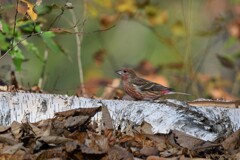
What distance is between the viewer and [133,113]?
650cm

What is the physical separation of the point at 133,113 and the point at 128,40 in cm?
1298

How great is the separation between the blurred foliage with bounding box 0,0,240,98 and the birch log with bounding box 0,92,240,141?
0.70 metres

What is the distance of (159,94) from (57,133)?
2.77 meters

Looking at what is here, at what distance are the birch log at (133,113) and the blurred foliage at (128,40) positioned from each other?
2.29 feet

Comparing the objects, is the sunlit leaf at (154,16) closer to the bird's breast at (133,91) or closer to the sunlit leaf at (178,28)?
the sunlit leaf at (178,28)

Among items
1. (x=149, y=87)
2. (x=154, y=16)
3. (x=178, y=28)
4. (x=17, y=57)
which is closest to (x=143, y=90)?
(x=149, y=87)

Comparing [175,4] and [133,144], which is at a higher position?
[175,4]

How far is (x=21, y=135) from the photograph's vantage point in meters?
5.97

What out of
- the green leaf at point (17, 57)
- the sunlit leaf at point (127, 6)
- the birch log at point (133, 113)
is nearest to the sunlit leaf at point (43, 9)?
the green leaf at point (17, 57)

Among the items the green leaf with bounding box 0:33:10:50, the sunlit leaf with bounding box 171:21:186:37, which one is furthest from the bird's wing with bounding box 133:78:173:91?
the sunlit leaf with bounding box 171:21:186:37

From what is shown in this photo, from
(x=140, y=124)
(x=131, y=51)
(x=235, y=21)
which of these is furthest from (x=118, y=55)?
(x=140, y=124)

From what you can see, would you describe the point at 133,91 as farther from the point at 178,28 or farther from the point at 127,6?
the point at 178,28

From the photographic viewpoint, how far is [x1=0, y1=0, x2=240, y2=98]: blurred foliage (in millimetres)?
8352

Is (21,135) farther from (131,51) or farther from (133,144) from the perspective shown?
(131,51)
